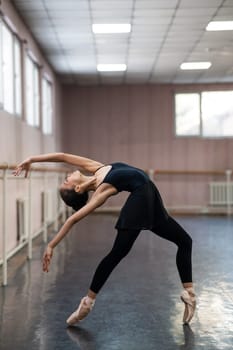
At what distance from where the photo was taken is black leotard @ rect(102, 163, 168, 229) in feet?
8.90

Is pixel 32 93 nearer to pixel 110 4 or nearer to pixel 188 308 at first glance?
pixel 110 4

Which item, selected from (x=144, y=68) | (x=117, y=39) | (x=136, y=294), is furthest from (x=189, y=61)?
(x=136, y=294)

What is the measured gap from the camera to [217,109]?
11.0 m

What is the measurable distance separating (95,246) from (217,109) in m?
6.13

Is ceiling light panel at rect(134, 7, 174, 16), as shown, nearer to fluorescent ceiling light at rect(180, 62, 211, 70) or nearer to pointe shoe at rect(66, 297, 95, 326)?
fluorescent ceiling light at rect(180, 62, 211, 70)

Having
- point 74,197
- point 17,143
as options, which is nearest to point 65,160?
point 74,197

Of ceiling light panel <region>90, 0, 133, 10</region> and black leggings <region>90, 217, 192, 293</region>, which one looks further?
ceiling light panel <region>90, 0, 133, 10</region>

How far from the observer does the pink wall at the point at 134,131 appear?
11.1 meters

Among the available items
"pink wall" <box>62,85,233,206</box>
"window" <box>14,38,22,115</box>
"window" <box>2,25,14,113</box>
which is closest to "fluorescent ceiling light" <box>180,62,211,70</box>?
"pink wall" <box>62,85,233,206</box>

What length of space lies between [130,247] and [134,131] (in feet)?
28.0

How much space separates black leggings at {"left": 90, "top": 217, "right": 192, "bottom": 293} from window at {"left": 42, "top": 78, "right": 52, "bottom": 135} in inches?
245

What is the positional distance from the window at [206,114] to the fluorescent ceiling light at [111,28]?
14.6ft

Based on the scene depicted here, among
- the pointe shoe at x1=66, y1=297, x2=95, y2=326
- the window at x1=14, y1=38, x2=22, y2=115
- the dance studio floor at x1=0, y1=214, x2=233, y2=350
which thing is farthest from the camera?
the window at x1=14, y1=38, x2=22, y2=115

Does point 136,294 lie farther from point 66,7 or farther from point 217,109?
point 217,109
